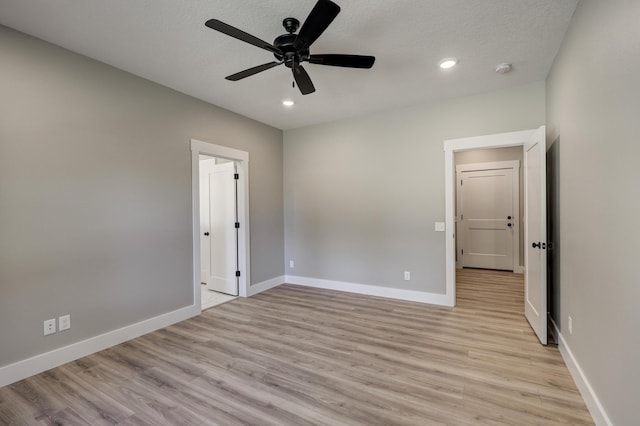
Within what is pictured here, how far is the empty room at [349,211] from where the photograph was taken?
1.87 meters

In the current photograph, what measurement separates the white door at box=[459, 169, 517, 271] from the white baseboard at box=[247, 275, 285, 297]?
420 centimetres

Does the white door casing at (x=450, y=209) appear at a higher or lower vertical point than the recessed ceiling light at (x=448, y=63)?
lower

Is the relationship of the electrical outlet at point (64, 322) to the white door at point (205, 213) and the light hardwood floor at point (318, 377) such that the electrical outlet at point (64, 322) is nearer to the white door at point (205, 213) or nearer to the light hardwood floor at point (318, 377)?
the light hardwood floor at point (318, 377)

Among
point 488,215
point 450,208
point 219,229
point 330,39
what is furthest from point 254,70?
point 488,215

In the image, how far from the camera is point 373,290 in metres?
4.46

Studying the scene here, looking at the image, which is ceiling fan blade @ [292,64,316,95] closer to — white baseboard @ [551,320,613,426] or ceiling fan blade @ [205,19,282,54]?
ceiling fan blade @ [205,19,282,54]

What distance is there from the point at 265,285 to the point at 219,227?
122 centimetres

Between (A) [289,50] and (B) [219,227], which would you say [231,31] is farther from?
(B) [219,227]

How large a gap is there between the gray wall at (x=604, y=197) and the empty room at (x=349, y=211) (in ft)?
0.07

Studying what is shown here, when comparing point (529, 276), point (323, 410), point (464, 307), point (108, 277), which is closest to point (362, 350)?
point (323, 410)

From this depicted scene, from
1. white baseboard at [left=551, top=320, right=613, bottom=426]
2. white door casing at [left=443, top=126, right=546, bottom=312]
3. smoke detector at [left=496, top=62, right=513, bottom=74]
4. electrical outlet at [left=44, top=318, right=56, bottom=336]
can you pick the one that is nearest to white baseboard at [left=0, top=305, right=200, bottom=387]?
electrical outlet at [left=44, top=318, right=56, bottom=336]

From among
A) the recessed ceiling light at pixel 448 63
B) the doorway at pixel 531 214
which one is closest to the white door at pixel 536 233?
the doorway at pixel 531 214

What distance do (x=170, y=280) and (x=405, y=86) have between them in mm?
3606

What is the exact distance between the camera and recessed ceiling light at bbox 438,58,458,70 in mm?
2842
